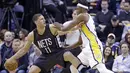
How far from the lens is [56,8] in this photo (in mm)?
14906

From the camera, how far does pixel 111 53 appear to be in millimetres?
12812

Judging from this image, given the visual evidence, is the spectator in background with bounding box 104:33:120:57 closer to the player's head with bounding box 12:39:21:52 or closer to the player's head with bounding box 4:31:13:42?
the player's head with bounding box 12:39:21:52

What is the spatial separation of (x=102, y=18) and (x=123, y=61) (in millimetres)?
2480

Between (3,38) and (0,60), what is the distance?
1.02 m

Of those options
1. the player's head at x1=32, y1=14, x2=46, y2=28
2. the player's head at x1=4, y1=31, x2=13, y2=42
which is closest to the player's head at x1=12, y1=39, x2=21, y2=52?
the player's head at x1=4, y1=31, x2=13, y2=42

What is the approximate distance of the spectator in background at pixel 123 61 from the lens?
12258 mm

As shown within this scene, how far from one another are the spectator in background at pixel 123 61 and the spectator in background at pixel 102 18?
1.89 meters

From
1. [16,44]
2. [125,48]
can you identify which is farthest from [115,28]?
[16,44]

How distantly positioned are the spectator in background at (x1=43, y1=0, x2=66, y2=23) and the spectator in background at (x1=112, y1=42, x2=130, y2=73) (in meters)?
2.90

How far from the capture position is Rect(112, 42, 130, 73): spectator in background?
40.2ft

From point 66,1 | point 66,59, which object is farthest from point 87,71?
point 66,1

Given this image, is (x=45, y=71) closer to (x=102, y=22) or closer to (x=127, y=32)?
(x=127, y=32)

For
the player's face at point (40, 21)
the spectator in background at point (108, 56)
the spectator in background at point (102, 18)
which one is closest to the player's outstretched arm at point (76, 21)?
the player's face at point (40, 21)

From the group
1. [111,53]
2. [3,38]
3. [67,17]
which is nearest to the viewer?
[111,53]
